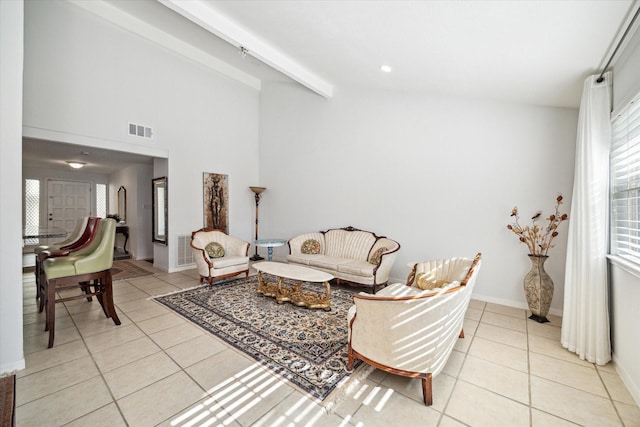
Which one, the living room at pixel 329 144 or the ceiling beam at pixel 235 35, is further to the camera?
the living room at pixel 329 144

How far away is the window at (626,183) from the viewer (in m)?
2.12

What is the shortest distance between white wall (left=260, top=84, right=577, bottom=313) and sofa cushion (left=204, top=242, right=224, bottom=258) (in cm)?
181

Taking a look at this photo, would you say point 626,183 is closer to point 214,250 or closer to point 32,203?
point 214,250

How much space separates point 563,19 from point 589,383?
8.98 ft

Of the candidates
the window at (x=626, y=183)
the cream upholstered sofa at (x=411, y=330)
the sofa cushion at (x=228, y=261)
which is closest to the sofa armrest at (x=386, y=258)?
the cream upholstered sofa at (x=411, y=330)

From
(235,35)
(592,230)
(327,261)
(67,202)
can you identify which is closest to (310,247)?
(327,261)

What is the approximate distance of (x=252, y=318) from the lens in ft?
10.5

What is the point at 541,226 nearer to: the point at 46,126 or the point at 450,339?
the point at 450,339

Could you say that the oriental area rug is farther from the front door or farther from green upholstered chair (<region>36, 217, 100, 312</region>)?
the front door

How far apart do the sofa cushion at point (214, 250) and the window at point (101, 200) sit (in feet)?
20.9

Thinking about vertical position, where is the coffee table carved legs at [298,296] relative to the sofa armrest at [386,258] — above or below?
below

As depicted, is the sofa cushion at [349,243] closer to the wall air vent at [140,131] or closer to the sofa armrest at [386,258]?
the sofa armrest at [386,258]

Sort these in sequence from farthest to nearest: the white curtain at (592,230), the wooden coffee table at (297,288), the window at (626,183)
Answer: the wooden coffee table at (297,288) < the white curtain at (592,230) < the window at (626,183)

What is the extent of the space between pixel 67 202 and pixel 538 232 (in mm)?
11534
